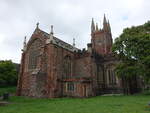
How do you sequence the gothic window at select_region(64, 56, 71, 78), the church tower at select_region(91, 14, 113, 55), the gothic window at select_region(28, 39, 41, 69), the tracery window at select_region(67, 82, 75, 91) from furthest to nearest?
the church tower at select_region(91, 14, 113, 55), the gothic window at select_region(28, 39, 41, 69), the gothic window at select_region(64, 56, 71, 78), the tracery window at select_region(67, 82, 75, 91)

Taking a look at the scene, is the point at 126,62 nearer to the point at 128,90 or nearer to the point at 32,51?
the point at 128,90

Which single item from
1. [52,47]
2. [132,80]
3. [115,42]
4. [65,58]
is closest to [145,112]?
[115,42]

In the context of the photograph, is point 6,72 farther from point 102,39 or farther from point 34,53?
point 102,39

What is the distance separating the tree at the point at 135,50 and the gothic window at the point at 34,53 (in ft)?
56.3

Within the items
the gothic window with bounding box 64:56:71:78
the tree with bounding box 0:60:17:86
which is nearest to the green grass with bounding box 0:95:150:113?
the gothic window with bounding box 64:56:71:78

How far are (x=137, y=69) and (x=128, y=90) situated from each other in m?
9.42

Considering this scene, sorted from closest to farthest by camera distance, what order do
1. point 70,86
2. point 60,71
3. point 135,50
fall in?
point 135,50 < point 70,86 < point 60,71

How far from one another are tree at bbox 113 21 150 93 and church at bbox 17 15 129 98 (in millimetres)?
6184

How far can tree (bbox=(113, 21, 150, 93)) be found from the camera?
871 inches

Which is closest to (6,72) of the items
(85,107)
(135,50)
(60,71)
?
(60,71)

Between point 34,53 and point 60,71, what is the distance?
8018 millimetres

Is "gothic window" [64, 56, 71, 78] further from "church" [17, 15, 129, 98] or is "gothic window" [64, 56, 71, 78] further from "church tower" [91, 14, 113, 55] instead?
"church tower" [91, 14, 113, 55]

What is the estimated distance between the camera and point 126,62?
25.5 m

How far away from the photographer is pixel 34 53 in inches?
1265
